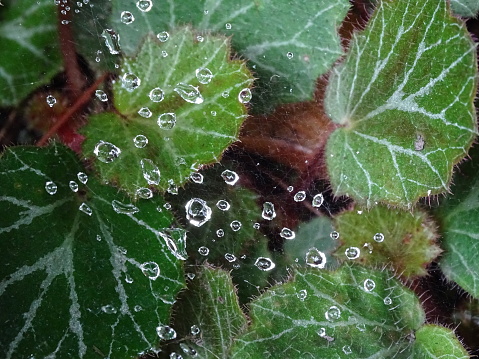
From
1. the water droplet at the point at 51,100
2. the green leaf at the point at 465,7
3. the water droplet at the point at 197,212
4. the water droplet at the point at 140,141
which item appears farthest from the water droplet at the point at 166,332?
the green leaf at the point at 465,7

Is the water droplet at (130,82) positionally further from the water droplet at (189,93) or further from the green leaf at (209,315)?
the green leaf at (209,315)

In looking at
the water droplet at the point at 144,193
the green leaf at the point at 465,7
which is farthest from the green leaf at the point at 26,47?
the green leaf at the point at 465,7

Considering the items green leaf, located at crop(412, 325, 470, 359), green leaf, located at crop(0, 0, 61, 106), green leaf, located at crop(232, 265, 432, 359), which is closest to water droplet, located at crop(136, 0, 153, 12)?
green leaf, located at crop(0, 0, 61, 106)

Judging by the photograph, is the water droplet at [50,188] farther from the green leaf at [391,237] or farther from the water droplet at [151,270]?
the green leaf at [391,237]

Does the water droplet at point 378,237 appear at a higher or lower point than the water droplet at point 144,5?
lower

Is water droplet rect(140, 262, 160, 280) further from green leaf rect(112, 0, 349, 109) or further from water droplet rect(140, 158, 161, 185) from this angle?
green leaf rect(112, 0, 349, 109)

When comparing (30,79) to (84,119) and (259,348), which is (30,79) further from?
(259,348)

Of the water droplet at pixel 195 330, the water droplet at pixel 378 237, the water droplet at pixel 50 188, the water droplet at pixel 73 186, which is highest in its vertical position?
the water droplet at pixel 378 237
